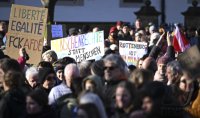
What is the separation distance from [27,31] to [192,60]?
6.77m

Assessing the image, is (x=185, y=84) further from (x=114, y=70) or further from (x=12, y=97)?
(x=12, y=97)

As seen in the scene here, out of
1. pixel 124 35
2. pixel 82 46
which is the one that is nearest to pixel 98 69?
pixel 82 46

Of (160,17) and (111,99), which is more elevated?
(111,99)

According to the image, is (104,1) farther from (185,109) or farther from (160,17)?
(185,109)

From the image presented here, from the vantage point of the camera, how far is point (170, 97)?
7586 mm

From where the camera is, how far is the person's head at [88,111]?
639cm

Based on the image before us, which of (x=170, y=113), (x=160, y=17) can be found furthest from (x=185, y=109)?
(x=160, y=17)

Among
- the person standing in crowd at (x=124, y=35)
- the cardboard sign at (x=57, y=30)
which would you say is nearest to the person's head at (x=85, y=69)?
the person standing in crowd at (x=124, y=35)

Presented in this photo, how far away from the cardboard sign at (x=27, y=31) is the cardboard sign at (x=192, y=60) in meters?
5.80

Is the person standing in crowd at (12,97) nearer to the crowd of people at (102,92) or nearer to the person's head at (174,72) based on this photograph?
the crowd of people at (102,92)

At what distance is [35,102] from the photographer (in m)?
7.70

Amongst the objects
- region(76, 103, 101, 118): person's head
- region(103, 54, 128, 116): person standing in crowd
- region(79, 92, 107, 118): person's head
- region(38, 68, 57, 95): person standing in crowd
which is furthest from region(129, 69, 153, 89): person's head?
region(38, 68, 57, 95): person standing in crowd

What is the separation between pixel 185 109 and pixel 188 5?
30.0 metres

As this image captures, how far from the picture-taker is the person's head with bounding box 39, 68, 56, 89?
9.61 metres
